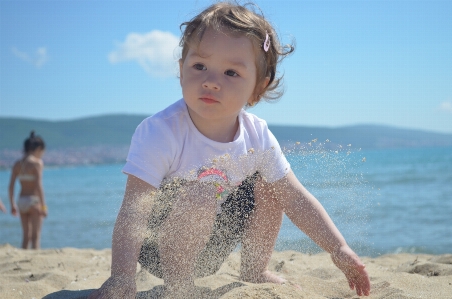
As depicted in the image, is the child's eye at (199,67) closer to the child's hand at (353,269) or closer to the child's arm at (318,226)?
the child's arm at (318,226)

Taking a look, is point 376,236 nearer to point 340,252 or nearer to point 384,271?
point 384,271

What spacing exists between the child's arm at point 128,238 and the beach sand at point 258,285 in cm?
27

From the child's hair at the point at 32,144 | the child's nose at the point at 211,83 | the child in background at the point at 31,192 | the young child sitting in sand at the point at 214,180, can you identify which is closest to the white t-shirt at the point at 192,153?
the young child sitting in sand at the point at 214,180

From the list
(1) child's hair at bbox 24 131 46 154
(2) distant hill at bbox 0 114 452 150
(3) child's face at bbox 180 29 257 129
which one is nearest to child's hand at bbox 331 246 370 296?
(3) child's face at bbox 180 29 257 129

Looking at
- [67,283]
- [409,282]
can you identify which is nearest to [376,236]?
[409,282]

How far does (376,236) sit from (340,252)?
4.10 meters

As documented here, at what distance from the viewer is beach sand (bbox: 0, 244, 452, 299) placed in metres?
2.13

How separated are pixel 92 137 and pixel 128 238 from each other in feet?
240

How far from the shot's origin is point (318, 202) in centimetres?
246

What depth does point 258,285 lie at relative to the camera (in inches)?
76.0

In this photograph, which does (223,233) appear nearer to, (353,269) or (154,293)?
(154,293)

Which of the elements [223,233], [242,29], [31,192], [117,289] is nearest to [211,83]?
[242,29]

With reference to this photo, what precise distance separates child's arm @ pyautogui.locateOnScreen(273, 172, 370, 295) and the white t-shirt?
0.09 m

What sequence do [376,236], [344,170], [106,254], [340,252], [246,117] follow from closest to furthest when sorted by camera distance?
[340,252], [344,170], [246,117], [106,254], [376,236]
